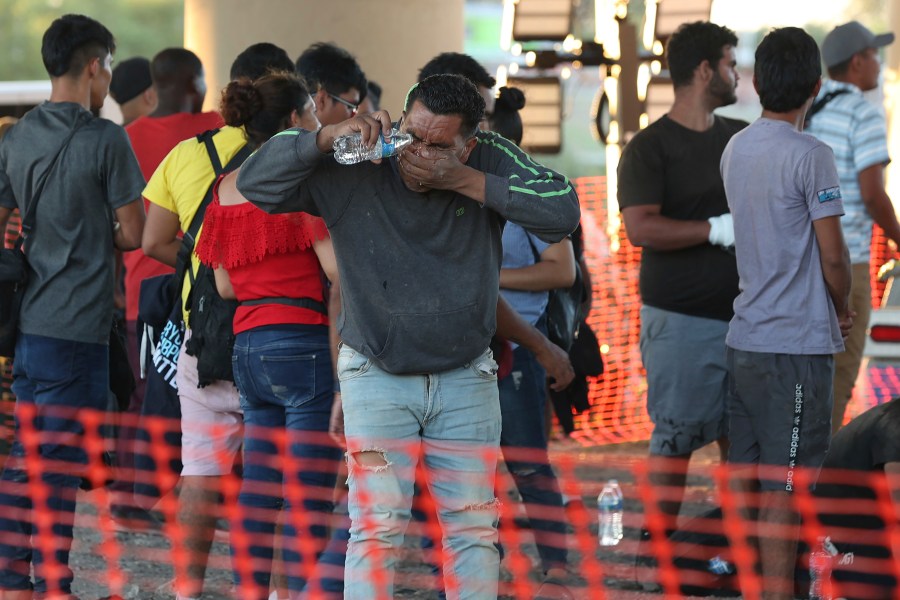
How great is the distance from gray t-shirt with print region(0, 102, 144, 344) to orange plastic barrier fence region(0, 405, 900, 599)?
1.12 ft

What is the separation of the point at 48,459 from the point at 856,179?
331cm

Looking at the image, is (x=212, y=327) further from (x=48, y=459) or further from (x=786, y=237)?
(x=786, y=237)

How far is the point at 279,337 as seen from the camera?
405cm

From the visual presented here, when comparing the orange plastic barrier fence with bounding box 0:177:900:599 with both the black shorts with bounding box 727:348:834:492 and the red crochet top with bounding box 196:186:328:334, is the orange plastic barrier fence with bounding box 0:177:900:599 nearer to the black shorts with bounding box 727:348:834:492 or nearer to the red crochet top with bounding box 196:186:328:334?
the black shorts with bounding box 727:348:834:492

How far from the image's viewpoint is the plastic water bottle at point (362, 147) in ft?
10.4

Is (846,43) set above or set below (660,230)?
above

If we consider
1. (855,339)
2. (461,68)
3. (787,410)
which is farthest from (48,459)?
(855,339)

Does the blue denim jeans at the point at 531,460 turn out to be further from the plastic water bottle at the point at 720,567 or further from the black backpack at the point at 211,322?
the black backpack at the point at 211,322

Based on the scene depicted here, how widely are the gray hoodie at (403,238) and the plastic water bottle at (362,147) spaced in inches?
5.4

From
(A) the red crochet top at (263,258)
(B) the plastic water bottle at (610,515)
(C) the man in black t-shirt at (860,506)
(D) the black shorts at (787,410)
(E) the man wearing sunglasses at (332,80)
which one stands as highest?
(E) the man wearing sunglasses at (332,80)

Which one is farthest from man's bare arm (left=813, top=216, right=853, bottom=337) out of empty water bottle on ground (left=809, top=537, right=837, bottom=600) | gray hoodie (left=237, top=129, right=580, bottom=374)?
gray hoodie (left=237, top=129, right=580, bottom=374)

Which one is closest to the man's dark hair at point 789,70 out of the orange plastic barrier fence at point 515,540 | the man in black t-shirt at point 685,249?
the man in black t-shirt at point 685,249

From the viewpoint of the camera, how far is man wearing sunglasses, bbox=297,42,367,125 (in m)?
4.82

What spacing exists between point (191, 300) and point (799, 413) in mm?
1985
